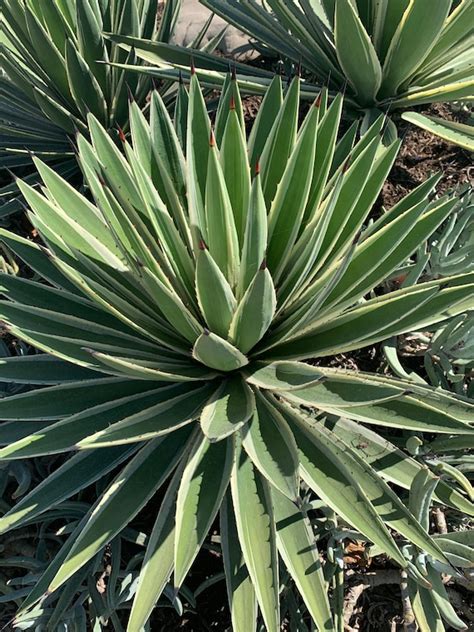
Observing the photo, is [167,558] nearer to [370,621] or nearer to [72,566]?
[72,566]

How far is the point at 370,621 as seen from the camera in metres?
1.93

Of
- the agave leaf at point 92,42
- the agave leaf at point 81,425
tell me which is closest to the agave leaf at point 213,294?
the agave leaf at point 81,425

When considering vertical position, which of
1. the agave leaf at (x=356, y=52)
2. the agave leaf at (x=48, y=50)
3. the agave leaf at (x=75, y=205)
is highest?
the agave leaf at (x=48, y=50)

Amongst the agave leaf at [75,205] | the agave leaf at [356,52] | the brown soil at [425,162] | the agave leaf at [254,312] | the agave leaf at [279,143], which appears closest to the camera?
the agave leaf at [254,312]

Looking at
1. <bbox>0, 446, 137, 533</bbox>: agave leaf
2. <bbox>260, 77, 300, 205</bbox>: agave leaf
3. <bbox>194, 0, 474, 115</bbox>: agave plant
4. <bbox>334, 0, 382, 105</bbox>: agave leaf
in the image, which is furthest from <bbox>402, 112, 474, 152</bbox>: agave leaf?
<bbox>0, 446, 137, 533</bbox>: agave leaf

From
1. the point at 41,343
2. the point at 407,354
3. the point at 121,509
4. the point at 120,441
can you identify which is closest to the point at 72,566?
the point at 121,509

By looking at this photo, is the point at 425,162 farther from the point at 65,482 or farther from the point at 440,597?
the point at 65,482

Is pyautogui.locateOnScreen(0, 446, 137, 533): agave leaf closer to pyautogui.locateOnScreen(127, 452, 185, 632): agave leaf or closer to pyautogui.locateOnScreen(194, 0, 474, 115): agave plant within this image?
pyautogui.locateOnScreen(127, 452, 185, 632): agave leaf

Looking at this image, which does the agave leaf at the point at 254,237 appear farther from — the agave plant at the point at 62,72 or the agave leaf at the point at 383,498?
the agave plant at the point at 62,72

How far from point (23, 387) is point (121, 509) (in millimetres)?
899

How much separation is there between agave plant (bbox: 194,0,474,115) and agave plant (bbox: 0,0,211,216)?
407 mm

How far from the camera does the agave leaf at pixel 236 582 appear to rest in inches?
57.2

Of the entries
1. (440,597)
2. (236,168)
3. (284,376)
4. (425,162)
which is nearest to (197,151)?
(236,168)

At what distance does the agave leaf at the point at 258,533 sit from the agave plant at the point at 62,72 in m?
1.49
